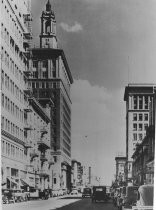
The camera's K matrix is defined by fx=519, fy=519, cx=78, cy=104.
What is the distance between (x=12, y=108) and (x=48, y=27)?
54.2 ft

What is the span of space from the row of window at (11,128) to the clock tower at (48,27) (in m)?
12.7

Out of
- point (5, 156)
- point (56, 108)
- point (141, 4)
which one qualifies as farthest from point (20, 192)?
point (141, 4)

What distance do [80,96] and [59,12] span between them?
132 inches

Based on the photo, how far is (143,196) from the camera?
19109mm

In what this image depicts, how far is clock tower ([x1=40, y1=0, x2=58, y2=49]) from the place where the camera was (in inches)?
775

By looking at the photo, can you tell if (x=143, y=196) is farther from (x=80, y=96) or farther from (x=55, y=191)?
(x=55, y=191)

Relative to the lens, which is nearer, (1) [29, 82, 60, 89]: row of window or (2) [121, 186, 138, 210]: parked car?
(2) [121, 186, 138, 210]: parked car

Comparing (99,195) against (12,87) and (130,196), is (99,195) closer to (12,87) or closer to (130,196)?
(12,87)

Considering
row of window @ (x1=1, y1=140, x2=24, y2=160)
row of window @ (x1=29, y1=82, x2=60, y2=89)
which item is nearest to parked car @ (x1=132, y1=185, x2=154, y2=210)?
row of window @ (x1=29, y1=82, x2=60, y2=89)

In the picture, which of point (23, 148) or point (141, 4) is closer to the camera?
point (141, 4)

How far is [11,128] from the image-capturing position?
125ft

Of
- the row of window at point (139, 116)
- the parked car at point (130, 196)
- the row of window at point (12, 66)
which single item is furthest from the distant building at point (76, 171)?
the row of window at point (12, 66)

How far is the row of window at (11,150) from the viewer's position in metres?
37.6

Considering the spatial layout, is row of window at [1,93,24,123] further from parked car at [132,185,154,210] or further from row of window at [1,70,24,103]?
parked car at [132,185,154,210]
